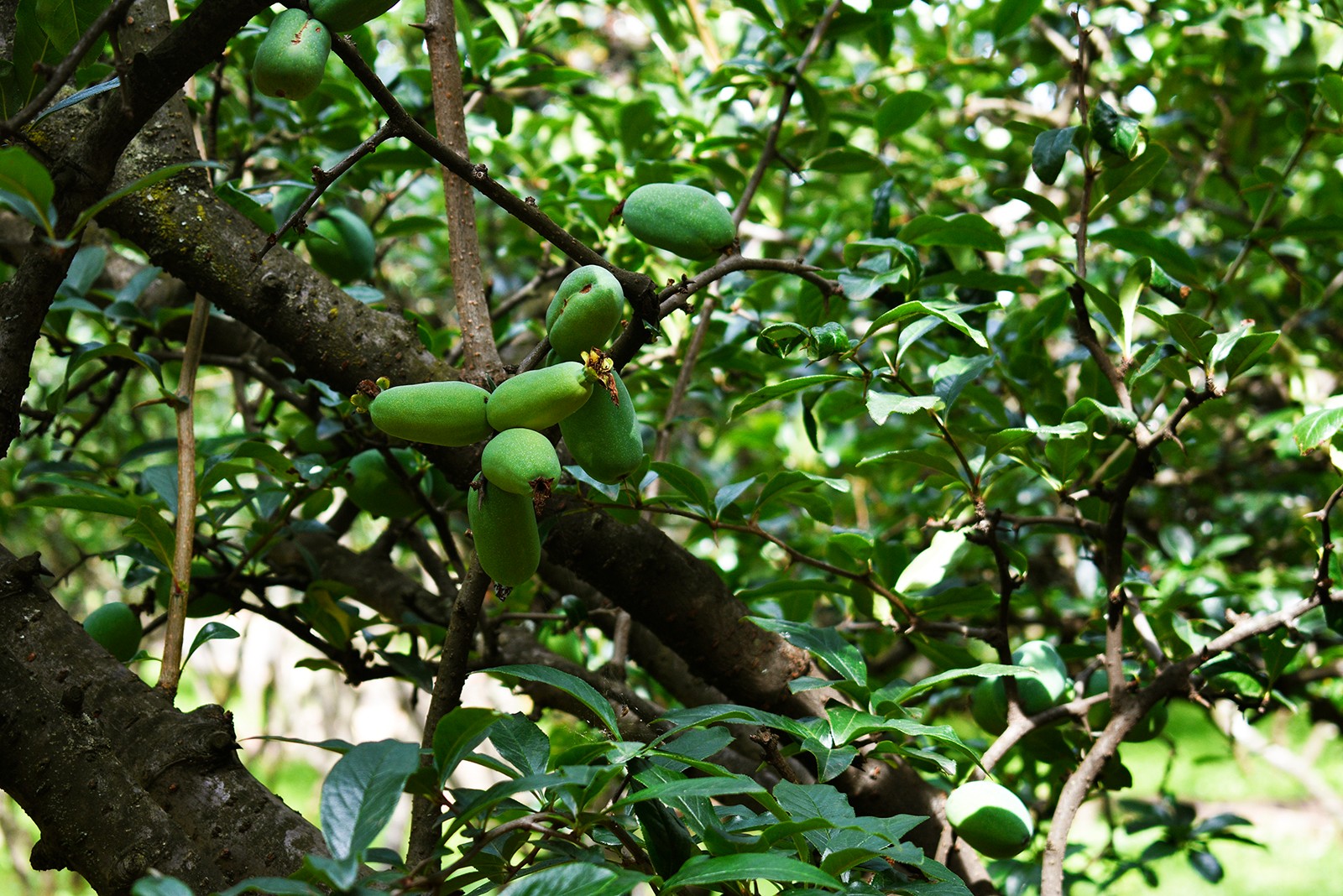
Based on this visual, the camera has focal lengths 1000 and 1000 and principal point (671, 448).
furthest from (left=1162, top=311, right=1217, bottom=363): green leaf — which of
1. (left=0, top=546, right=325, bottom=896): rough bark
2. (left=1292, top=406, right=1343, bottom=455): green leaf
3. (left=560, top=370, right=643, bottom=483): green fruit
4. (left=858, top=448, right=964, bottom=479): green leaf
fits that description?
(left=0, top=546, right=325, bottom=896): rough bark

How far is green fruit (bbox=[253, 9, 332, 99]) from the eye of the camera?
618 mm

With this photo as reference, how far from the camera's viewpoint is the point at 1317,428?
94 centimetres

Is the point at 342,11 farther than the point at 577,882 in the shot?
Yes

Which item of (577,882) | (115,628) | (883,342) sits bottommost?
(577,882)

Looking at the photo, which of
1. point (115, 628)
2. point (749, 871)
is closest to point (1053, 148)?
point (749, 871)

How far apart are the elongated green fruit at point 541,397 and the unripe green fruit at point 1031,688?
684mm

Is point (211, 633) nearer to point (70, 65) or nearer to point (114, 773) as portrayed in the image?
point (114, 773)

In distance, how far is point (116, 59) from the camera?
0.61m

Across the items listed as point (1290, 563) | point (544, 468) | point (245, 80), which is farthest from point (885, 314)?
point (1290, 563)

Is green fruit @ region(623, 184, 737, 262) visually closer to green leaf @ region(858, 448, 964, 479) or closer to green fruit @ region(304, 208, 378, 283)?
green leaf @ region(858, 448, 964, 479)

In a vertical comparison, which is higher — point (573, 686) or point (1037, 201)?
point (1037, 201)

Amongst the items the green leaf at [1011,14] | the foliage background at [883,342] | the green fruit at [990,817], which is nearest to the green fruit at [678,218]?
the foliage background at [883,342]

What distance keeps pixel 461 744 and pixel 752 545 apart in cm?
110

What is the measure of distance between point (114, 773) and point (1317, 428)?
1052 mm
